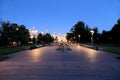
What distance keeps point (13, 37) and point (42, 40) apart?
69215 millimetres

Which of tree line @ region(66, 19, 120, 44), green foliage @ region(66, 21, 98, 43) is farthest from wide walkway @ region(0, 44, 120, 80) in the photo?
green foliage @ region(66, 21, 98, 43)

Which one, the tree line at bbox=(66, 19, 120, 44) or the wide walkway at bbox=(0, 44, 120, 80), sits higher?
the tree line at bbox=(66, 19, 120, 44)

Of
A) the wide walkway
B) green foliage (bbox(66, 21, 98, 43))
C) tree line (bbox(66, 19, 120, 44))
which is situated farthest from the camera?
green foliage (bbox(66, 21, 98, 43))

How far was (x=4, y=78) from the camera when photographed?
12.0 metres

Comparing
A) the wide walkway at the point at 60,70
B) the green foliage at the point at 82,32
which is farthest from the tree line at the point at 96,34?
the wide walkway at the point at 60,70

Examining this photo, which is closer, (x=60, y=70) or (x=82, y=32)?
(x=60, y=70)

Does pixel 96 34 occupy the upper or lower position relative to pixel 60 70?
upper

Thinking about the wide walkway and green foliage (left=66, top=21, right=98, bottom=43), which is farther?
green foliage (left=66, top=21, right=98, bottom=43)

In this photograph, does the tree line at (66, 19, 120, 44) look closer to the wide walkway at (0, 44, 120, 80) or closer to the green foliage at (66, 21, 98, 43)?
the green foliage at (66, 21, 98, 43)

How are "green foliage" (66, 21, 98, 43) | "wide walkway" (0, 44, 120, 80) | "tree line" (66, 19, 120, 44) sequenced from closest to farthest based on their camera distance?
1. "wide walkway" (0, 44, 120, 80)
2. "tree line" (66, 19, 120, 44)
3. "green foliage" (66, 21, 98, 43)

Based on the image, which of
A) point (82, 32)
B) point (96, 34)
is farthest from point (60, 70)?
point (82, 32)

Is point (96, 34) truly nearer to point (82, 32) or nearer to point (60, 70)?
point (82, 32)

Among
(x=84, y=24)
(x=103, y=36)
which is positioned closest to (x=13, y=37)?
(x=103, y=36)

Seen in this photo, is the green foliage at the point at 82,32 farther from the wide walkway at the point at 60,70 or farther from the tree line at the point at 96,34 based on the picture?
the wide walkway at the point at 60,70
